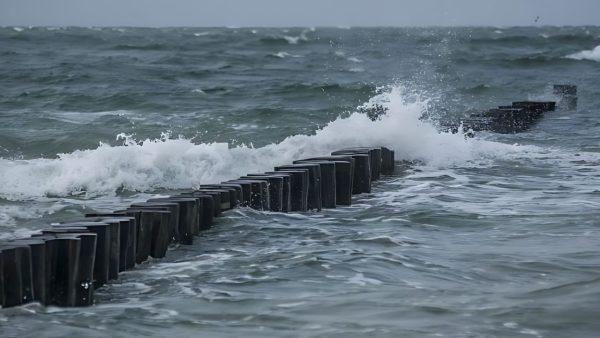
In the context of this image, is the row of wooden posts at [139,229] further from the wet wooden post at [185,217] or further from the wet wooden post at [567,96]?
the wet wooden post at [567,96]

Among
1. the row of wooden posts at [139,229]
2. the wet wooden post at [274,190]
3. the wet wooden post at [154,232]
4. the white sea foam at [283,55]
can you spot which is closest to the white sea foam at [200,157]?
the row of wooden posts at [139,229]

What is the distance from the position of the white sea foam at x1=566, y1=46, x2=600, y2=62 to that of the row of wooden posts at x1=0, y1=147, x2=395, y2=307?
1231 inches

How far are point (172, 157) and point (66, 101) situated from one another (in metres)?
11.0

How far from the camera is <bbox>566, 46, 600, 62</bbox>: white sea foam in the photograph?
40969 mm

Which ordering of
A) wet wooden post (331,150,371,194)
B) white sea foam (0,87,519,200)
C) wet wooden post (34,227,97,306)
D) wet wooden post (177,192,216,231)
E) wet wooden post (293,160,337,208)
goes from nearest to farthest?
wet wooden post (34,227,97,306) → wet wooden post (177,192,216,231) → wet wooden post (293,160,337,208) → wet wooden post (331,150,371,194) → white sea foam (0,87,519,200)

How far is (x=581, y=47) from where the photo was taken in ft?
159

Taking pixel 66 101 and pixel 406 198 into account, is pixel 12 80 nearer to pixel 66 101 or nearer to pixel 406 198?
pixel 66 101

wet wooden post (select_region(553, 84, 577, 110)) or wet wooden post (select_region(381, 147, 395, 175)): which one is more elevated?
wet wooden post (select_region(553, 84, 577, 110))

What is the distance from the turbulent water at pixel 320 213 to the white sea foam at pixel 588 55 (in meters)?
12.1

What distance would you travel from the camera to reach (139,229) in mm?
7887

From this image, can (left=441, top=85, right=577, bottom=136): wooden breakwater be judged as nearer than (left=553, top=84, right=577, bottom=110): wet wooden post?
Yes

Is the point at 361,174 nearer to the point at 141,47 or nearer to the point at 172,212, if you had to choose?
the point at 172,212

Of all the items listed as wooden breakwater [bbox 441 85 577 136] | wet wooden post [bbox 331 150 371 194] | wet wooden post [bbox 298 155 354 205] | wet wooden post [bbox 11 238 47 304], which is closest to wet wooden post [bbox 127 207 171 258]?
wet wooden post [bbox 11 238 47 304]

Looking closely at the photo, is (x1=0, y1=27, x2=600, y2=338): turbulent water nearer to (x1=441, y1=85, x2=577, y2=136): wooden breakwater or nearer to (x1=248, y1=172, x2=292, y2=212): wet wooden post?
(x1=248, y1=172, x2=292, y2=212): wet wooden post
